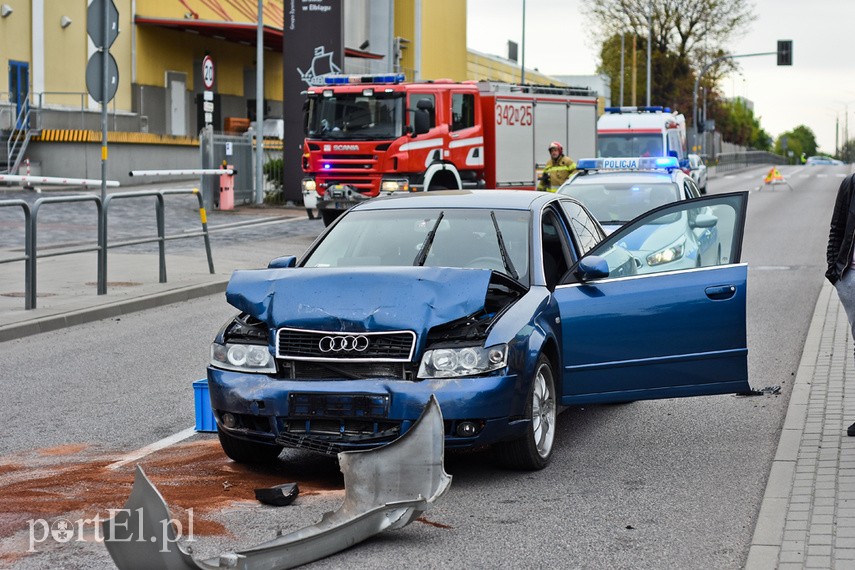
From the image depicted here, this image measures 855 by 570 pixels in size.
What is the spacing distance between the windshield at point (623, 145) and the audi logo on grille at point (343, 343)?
27295mm

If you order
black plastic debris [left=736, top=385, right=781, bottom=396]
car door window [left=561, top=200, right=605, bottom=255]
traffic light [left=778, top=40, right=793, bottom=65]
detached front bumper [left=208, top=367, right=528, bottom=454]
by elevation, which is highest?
traffic light [left=778, top=40, right=793, bottom=65]

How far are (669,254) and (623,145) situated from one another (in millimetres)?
Answer: 26656

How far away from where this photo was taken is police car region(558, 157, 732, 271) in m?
7.72

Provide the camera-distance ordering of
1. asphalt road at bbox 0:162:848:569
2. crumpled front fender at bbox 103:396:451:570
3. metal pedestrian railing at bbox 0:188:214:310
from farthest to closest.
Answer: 1. metal pedestrian railing at bbox 0:188:214:310
2. asphalt road at bbox 0:162:848:569
3. crumpled front fender at bbox 103:396:451:570

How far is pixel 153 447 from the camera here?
7.56 meters

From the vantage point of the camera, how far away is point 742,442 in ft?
25.6

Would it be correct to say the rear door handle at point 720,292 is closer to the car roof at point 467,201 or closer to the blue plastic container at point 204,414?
the car roof at point 467,201

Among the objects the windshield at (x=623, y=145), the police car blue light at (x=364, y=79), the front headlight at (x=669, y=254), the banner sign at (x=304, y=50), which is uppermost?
the banner sign at (x=304, y=50)

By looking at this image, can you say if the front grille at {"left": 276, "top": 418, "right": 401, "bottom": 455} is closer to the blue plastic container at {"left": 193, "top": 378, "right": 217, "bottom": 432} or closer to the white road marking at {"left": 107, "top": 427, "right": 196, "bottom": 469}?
the white road marking at {"left": 107, "top": 427, "right": 196, "bottom": 469}

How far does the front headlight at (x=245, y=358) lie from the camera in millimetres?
6641

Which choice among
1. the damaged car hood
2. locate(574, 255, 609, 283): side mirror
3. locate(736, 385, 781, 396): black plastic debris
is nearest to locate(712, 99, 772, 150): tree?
locate(736, 385, 781, 396): black plastic debris

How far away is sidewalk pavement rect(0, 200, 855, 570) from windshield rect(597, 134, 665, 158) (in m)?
14.2

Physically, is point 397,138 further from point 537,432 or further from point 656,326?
point 537,432

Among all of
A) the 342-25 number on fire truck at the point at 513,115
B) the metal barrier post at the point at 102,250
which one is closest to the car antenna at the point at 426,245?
the metal barrier post at the point at 102,250
